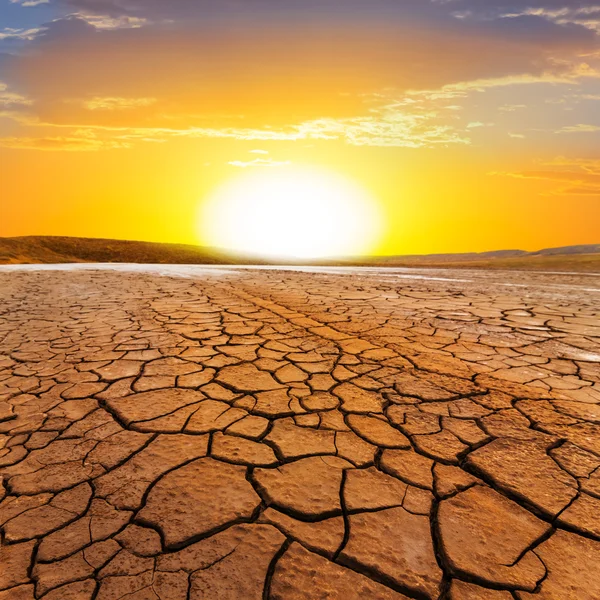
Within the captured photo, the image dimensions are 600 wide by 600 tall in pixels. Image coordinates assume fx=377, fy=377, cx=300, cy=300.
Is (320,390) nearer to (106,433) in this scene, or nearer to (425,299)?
(106,433)

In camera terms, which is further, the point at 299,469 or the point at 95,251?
the point at 95,251

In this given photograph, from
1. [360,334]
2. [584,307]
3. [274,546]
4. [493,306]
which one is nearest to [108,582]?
[274,546]

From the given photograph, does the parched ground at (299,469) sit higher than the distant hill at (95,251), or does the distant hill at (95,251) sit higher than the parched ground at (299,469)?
the distant hill at (95,251)

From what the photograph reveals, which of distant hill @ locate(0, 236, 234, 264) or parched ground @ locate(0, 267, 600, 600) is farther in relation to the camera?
distant hill @ locate(0, 236, 234, 264)

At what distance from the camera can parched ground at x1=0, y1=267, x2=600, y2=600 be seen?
40.9 inches

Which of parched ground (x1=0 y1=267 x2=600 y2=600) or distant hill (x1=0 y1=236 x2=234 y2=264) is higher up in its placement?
distant hill (x1=0 y1=236 x2=234 y2=264)

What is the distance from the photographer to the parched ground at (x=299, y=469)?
1.04 meters

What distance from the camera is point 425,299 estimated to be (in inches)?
214

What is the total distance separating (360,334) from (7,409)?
8.21ft

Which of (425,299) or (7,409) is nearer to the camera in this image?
(7,409)

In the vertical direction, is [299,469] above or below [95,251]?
below

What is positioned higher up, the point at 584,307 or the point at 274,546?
the point at 584,307

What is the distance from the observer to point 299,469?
1.46m

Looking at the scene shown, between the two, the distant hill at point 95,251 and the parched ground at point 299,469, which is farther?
the distant hill at point 95,251
